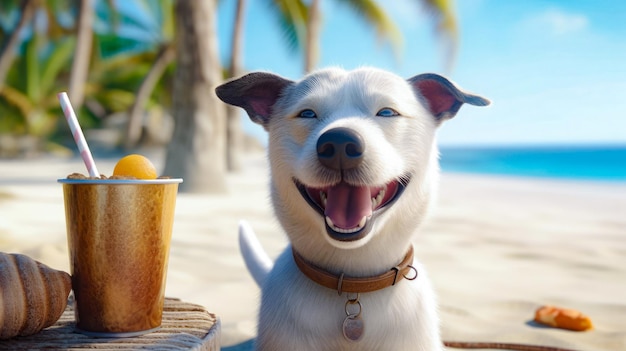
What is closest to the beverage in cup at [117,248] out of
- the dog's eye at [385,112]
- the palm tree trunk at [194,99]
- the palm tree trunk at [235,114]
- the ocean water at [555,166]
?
the dog's eye at [385,112]

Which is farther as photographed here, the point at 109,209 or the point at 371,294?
the point at 371,294

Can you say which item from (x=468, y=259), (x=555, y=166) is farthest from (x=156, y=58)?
(x=555, y=166)

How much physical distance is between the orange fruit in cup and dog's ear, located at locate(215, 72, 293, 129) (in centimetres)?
37

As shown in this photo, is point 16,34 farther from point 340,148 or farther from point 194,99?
point 340,148

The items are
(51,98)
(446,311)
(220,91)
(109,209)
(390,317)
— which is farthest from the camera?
(51,98)

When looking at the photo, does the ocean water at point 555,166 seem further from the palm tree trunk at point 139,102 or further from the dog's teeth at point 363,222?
the dog's teeth at point 363,222

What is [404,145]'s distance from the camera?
1.80 meters

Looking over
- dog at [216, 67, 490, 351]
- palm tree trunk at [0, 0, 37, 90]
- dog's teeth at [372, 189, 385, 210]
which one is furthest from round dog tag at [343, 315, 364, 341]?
palm tree trunk at [0, 0, 37, 90]

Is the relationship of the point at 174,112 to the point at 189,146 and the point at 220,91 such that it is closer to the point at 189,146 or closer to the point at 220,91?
the point at 189,146

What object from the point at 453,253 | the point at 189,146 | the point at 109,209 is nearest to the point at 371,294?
the point at 109,209

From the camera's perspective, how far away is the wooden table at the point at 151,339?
5.16 ft

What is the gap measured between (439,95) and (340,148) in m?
0.56

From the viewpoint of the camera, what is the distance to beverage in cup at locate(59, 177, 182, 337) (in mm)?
1577

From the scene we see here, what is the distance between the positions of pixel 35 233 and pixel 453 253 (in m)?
3.49
